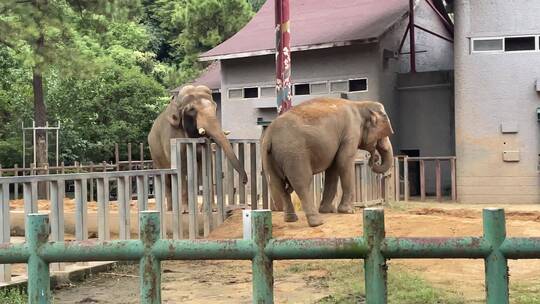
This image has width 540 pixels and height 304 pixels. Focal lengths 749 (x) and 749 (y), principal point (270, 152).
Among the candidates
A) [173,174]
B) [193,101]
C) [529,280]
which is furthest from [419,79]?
[529,280]

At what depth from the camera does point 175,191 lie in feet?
29.3

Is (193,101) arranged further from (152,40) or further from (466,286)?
(152,40)

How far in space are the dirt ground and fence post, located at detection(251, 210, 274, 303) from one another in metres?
2.87

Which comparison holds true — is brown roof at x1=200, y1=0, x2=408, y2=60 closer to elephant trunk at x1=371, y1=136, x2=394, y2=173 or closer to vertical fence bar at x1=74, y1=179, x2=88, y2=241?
elephant trunk at x1=371, y1=136, x2=394, y2=173

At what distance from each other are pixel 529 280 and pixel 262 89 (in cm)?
1648

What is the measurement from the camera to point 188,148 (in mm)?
9352

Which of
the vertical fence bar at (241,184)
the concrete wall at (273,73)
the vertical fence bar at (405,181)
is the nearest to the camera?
the vertical fence bar at (241,184)

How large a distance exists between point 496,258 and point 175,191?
619 centimetres

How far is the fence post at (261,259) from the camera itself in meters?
3.14

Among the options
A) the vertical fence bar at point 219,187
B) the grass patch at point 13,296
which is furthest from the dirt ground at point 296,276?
the vertical fence bar at point 219,187

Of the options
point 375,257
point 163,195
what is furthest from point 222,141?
point 375,257

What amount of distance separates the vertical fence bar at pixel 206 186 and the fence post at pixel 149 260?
6291 mm

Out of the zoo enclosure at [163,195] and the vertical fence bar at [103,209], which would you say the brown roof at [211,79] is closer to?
the zoo enclosure at [163,195]

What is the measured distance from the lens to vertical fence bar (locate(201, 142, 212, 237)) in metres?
9.58
